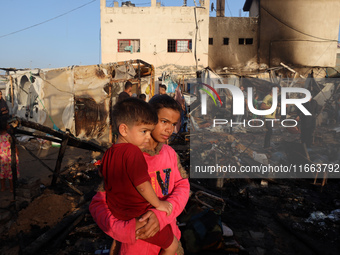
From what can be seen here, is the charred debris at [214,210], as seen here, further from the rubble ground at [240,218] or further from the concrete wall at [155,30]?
the concrete wall at [155,30]

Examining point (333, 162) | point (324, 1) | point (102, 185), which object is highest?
point (324, 1)

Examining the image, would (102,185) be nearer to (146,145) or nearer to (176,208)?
(146,145)

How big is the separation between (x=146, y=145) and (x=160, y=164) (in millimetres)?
168

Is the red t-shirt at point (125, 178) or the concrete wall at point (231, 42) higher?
the concrete wall at point (231, 42)

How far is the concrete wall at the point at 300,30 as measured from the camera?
73.1 feet

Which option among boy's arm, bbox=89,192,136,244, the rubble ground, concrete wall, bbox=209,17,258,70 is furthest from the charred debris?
concrete wall, bbox=209,17,258,70

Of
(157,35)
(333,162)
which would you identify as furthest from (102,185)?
(157,35)

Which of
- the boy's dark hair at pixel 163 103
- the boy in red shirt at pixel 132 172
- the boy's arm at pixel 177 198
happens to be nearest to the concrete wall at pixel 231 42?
the boy's dark hair at pixel 163 103

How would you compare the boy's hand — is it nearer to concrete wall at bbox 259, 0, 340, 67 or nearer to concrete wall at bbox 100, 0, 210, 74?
concrete wall at bbox 100, 0, 210, 74

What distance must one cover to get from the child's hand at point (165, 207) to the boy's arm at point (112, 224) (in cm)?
18

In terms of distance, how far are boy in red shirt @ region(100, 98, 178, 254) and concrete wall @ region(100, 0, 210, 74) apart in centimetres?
2150

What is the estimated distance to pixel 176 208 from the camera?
1.53 metres

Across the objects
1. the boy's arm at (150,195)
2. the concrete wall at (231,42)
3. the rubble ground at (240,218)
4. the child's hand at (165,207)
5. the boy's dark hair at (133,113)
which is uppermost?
the concrete wall at (231,42)

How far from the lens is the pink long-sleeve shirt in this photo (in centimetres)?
141
